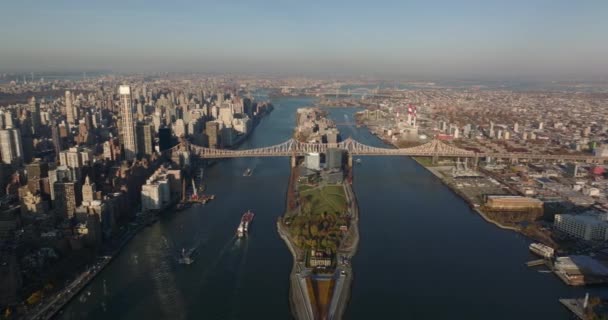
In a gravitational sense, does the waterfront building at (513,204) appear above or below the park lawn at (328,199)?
below

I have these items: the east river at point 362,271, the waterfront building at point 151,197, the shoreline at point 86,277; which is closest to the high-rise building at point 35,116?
the waterfront building at point 151,197

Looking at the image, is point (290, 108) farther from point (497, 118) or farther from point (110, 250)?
point (110, 250)

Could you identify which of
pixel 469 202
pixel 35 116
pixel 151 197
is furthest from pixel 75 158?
pixel 469 202

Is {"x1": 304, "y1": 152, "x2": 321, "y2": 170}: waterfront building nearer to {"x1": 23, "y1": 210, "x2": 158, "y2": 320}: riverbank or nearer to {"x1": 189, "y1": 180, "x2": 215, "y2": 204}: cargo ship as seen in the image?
{"x1": 189, "y1": 180, "x2": 215, "y2": 204}: cargo ship

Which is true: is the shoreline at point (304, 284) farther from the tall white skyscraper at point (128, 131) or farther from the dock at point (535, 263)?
the tall white skyscraper at point (128, 131)

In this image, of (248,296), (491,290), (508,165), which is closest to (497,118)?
(508,165)
